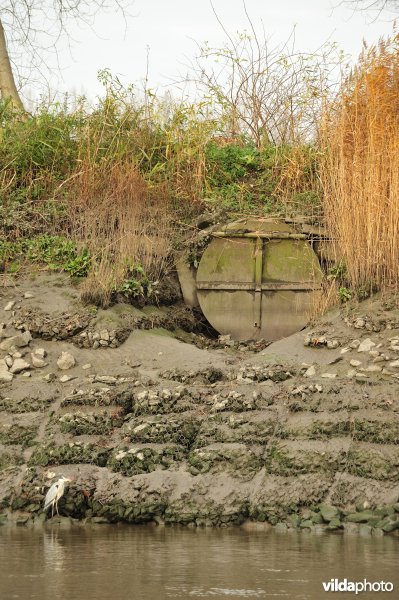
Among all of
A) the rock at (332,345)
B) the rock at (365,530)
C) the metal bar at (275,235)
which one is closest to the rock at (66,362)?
the rock at (332,345)

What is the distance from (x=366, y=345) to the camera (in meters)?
8.77

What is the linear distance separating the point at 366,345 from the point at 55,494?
3.19 meters

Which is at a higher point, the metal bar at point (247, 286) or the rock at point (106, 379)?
the metal bar at point (247, 286)

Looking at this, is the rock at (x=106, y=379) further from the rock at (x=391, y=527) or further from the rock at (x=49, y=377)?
the rock at (x=391, y=527)

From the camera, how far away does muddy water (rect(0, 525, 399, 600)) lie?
15.9 ft

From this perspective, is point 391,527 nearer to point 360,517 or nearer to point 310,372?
point 360,517

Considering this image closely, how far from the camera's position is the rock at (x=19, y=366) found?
357 inches

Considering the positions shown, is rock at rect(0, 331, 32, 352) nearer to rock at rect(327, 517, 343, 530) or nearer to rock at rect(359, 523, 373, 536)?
rock at rect(327, 517, 343, 530)

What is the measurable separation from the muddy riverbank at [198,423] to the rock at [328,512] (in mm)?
14

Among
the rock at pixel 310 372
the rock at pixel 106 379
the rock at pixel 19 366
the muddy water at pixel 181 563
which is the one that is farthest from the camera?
the rock at pixel 19 366

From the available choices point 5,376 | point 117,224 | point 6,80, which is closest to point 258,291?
point 117,224

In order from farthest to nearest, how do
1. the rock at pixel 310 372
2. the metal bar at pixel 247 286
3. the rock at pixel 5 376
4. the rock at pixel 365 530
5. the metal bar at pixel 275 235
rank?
the metal bar at pixel 275 235 → the metal bar at pixel 247 286 → the rock at pixel 5 376 → the rock at pixel 310 372 → the rock at pixel 365 530

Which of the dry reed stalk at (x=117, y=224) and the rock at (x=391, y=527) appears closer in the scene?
the rock at (x=391, y=527)

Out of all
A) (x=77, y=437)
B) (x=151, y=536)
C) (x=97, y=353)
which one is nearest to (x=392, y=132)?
(x=97, y=353)
